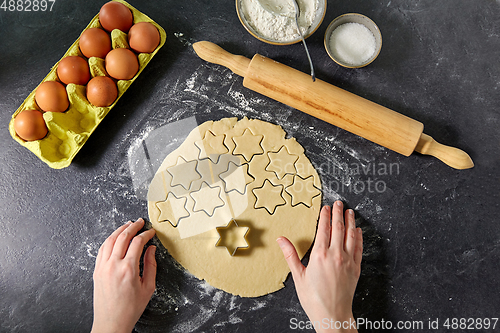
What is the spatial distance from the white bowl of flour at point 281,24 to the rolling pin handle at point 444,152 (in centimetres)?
62

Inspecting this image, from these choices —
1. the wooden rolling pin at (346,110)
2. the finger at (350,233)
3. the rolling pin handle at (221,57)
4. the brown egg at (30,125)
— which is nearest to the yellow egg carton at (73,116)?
the brown egg at (30,125)

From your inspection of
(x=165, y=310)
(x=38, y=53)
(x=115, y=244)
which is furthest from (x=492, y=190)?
(x=38, y=53)

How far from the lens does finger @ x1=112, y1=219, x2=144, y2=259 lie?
121 cm

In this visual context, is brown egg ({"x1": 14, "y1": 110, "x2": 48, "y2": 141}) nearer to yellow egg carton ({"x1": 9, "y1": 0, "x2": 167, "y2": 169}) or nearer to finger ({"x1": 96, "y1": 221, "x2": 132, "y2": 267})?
yellow egg carton ({"x1": 9, "y1": 0, "x2": 167, "y2": 169})

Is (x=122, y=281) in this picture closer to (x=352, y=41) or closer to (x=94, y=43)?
(x=94, y=43)

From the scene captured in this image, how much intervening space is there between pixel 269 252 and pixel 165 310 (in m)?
0.51

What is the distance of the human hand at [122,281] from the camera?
1.17 metres

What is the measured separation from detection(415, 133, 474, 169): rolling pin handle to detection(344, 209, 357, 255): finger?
0.37 metres

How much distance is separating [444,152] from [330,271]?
65 centimetres

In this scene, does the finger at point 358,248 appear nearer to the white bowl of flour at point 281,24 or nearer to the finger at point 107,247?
the white bowl of flour at point 281,24

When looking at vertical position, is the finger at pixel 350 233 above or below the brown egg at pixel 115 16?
below

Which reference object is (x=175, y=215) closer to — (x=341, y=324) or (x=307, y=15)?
(x=341, y=324)

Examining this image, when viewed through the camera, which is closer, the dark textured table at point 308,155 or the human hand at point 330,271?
the human hand at point 330,271

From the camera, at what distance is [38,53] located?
134 cm
